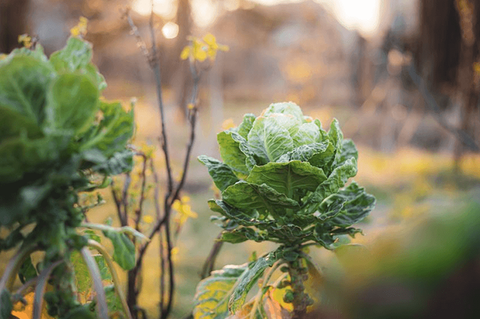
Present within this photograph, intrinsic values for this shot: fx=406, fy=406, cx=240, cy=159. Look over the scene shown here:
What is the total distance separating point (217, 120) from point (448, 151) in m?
3.61

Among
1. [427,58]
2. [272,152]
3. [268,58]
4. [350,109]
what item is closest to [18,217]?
[272,152]

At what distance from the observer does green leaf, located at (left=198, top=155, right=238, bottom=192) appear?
833 millimetres

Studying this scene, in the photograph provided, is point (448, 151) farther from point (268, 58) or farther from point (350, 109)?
point (268, 58)

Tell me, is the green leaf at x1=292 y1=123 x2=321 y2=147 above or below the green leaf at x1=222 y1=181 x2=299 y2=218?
above

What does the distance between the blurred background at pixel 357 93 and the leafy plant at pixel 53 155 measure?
1.22ft

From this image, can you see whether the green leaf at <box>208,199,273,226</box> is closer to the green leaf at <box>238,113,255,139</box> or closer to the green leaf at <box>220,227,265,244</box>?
Answer: the green leaf at <box>220,227,265,244</box>

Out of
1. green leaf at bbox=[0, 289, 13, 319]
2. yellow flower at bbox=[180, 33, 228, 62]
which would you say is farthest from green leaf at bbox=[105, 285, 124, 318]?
yellow flower at bbox=[180, 33, 228, 62]

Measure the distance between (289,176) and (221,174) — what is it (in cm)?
16

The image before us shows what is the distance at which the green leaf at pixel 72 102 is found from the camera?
52cm

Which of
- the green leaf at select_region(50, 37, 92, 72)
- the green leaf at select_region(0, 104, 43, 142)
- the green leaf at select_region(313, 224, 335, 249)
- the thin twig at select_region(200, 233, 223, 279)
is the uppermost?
the green leaf at select_region(50, 37, 92, 72)

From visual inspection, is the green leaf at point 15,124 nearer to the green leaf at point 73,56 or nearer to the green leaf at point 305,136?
the green leaf at point 73,56

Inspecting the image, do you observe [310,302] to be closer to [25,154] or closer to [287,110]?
[287,110]

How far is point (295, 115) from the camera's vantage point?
2.80 feet

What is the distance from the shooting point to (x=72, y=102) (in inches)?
21.6
